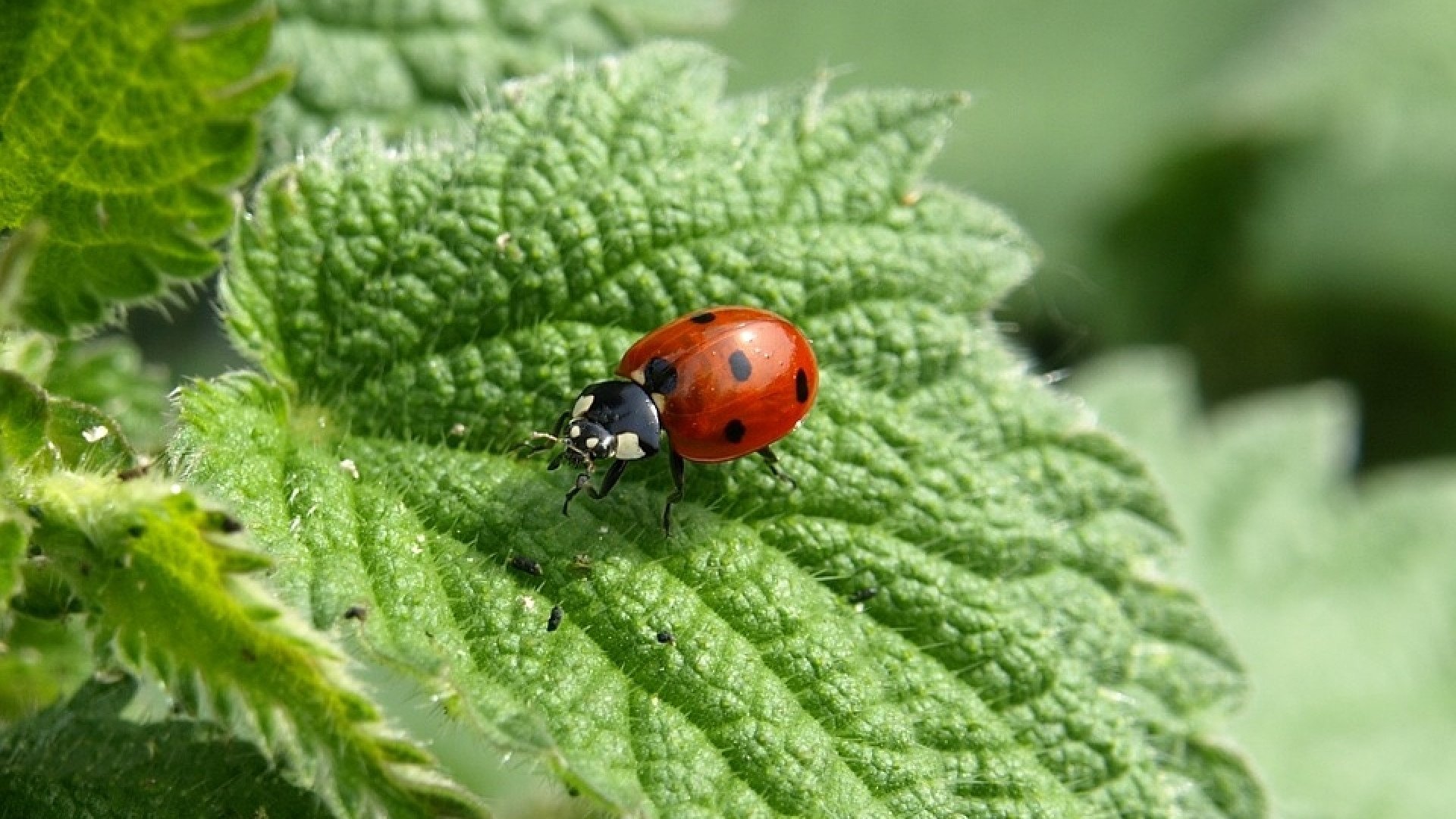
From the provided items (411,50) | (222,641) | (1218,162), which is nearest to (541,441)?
(222,641)

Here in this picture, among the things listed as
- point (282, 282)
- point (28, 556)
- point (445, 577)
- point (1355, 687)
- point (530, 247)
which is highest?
point (1355, 687)

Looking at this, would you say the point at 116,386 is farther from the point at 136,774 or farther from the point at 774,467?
the point at 774,467

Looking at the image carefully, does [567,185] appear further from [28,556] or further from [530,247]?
[28,556]

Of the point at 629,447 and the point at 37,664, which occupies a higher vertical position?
the point at 629,447

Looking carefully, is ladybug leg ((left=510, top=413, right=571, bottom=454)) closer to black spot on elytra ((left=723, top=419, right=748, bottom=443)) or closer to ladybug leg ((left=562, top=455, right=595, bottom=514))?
ladybug leg ((left=562, top=455, right=595, bottom=514))

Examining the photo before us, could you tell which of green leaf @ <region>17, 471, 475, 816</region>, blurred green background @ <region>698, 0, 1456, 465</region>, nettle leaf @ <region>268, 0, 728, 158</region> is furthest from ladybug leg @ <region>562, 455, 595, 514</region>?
blurred green background @ <region>698, 0, 1456, 465</region>

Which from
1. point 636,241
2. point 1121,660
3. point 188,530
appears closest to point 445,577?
point 188,530

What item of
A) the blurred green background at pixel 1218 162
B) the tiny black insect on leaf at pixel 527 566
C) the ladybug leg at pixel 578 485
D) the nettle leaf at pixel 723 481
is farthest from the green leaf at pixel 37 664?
the blurred green background at pixel 1218 162
